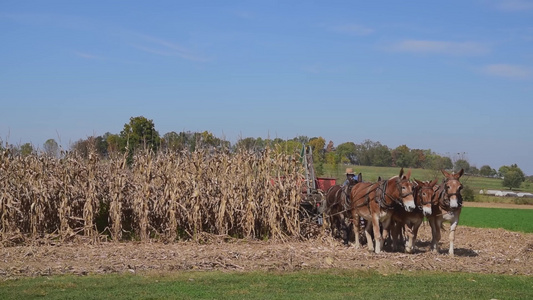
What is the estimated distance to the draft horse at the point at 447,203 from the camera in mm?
14797

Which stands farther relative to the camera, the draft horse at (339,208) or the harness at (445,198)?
the draft horse at (339,208)

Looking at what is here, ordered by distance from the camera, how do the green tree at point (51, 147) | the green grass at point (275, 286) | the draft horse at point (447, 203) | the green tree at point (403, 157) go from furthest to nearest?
the green tree at point (403, 157), the green tree at point (51, 147), the draft horse at point (447, 203), the green grass at point (275, 286)

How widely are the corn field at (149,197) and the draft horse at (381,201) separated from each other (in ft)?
7.42

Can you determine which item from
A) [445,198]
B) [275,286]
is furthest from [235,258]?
[445,198]

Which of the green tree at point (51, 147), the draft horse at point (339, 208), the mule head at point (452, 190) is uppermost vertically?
the green tree at point (51, 147)

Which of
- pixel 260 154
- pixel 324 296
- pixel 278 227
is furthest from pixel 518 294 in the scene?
pixel 260 154

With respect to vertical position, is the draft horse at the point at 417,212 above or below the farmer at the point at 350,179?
below

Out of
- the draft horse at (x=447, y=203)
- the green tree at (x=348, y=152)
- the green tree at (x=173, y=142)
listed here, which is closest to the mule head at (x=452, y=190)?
the draft horse at (x=447, y=203)

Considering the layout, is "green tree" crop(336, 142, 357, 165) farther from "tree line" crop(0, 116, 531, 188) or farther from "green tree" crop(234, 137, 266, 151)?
"green tree" crop(234, 137, 266, 151)

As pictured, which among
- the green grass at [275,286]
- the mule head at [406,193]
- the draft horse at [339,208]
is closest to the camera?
the green grass at [275,286]

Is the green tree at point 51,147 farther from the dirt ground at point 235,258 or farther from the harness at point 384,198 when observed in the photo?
the harness at point 384,198

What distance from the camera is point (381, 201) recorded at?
14992 millimetres

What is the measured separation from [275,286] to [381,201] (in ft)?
16.3

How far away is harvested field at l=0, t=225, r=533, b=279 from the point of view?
1282cm
